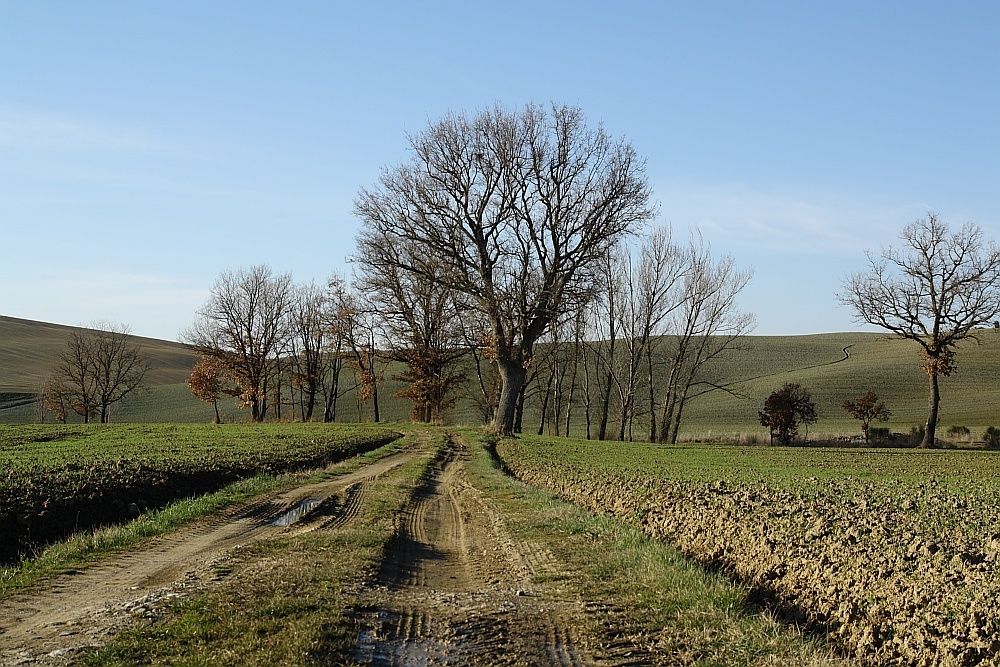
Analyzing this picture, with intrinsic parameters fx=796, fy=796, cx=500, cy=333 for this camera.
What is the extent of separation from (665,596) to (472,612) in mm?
2044

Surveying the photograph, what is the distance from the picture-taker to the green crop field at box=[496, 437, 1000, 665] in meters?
6.39

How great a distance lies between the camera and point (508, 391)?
4150 centimetres

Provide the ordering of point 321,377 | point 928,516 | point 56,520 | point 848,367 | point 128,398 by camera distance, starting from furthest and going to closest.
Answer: point 128,398, point 848,367, point 321,377, point 56,520, point 928,516

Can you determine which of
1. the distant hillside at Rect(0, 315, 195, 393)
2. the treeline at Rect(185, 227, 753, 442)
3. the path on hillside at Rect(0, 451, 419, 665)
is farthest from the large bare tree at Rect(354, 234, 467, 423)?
the distant hillside at Rect(0, 315, 195, 393)

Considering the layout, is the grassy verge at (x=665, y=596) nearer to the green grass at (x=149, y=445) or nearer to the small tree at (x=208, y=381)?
the green grass at (x=149, y=445)

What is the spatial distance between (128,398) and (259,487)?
97.0 m

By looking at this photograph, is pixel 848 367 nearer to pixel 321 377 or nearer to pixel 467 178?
pixel 321 377

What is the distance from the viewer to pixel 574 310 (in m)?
40.5

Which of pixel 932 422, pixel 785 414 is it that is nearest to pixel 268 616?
pixel 932 422

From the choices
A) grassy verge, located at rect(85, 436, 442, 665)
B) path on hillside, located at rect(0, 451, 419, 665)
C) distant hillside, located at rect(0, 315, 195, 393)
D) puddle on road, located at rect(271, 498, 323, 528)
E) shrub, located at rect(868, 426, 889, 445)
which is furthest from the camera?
distant hillside, located at rect(0, 315, 195, 393)

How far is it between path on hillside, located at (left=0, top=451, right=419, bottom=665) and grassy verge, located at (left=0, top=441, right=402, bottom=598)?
252 mm

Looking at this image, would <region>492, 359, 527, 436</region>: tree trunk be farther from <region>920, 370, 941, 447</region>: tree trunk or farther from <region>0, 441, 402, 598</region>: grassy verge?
<region>920, 370, 941, 447</region>: tree trunk

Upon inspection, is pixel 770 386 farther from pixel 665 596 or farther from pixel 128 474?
pixel 665 596

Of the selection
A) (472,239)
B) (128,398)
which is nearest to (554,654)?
(472,239)
